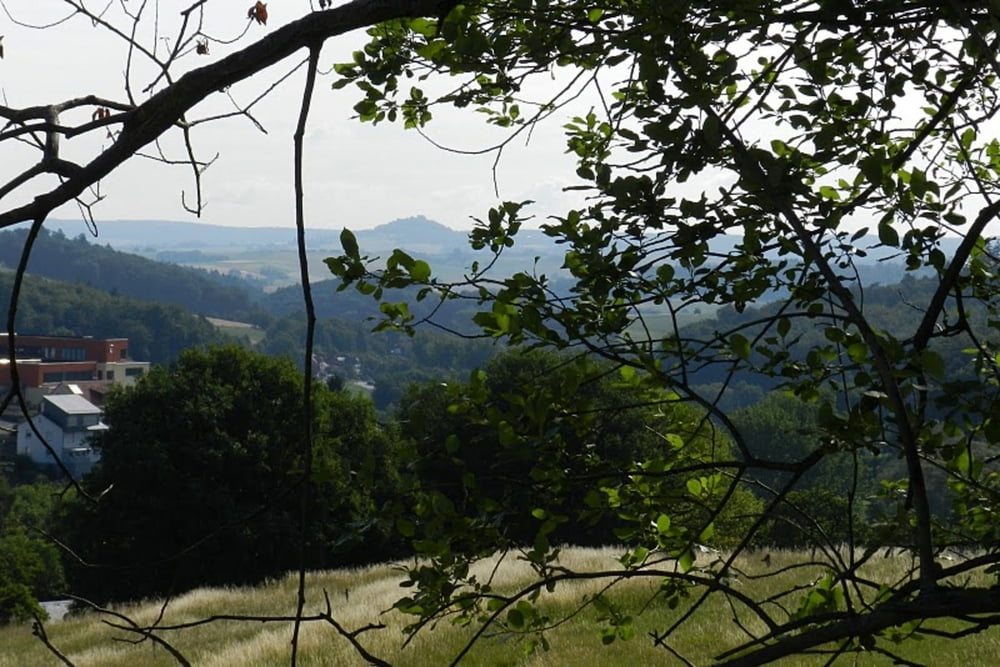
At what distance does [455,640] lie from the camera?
11.3m

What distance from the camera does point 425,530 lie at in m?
2.95

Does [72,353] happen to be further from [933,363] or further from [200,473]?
[933,363]

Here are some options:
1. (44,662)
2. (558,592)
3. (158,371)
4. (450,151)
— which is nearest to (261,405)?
(158,371)

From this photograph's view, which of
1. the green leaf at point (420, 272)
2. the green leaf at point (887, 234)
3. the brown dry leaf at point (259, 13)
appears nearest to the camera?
the green leaf at point (887, 234)

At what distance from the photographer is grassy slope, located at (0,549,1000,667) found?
8898 millimetres

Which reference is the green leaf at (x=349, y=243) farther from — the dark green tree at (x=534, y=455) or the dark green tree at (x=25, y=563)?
the dark green tree at (x=25, y=563)

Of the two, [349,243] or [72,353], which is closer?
[349,243]

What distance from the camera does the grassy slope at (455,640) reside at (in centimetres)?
890

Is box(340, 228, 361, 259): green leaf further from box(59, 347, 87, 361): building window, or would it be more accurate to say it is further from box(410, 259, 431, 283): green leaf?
box(59, 347, 87, 361): building window

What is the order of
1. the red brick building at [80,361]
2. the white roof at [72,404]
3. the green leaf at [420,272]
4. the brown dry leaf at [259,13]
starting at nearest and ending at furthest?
the green leaf at [420,272]
the brown dry leaf at [259,13]
the white roof at [72,404]
the red brick building at [80,361]

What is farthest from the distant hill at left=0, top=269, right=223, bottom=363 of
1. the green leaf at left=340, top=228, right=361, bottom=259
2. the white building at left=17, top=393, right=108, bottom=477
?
the green leaf at left=340, top=228, right=361, bottom=259

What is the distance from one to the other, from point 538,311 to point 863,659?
19.1ft

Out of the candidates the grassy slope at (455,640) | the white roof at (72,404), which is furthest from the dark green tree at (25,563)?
the white roof at (72,404)

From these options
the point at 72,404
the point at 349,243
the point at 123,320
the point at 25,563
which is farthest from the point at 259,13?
the point at 123,320
